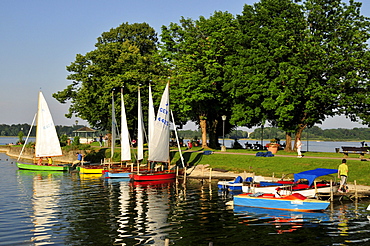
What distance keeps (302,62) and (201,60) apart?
58.5 feet

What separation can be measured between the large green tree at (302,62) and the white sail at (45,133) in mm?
32074

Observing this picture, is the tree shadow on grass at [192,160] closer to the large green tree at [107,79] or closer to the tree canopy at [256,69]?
the tree canopy at [256,69]

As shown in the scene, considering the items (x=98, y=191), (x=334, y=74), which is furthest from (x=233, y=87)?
(x=98, y=191)

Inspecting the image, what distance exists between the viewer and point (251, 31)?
67.3 m

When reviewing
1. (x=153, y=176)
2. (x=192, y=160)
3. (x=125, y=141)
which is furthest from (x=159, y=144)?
(x=192, y=160)

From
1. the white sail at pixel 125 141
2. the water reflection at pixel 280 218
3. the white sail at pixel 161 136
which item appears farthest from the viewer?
the white sail at pixel 125 141

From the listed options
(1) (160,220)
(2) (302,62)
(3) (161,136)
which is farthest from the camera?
(2) (302,62)

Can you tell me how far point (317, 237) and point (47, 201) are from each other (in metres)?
25.8

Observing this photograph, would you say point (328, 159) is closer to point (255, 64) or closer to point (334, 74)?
point (334, 74)

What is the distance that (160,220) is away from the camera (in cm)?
3130

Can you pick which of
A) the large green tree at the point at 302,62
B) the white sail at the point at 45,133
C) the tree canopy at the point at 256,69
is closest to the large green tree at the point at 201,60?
the tree canopy at the point at 256,69

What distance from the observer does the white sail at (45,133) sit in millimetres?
72512

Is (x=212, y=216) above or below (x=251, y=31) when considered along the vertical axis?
Result: below

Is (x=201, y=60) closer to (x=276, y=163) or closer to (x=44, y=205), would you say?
(x=276, y=163)
